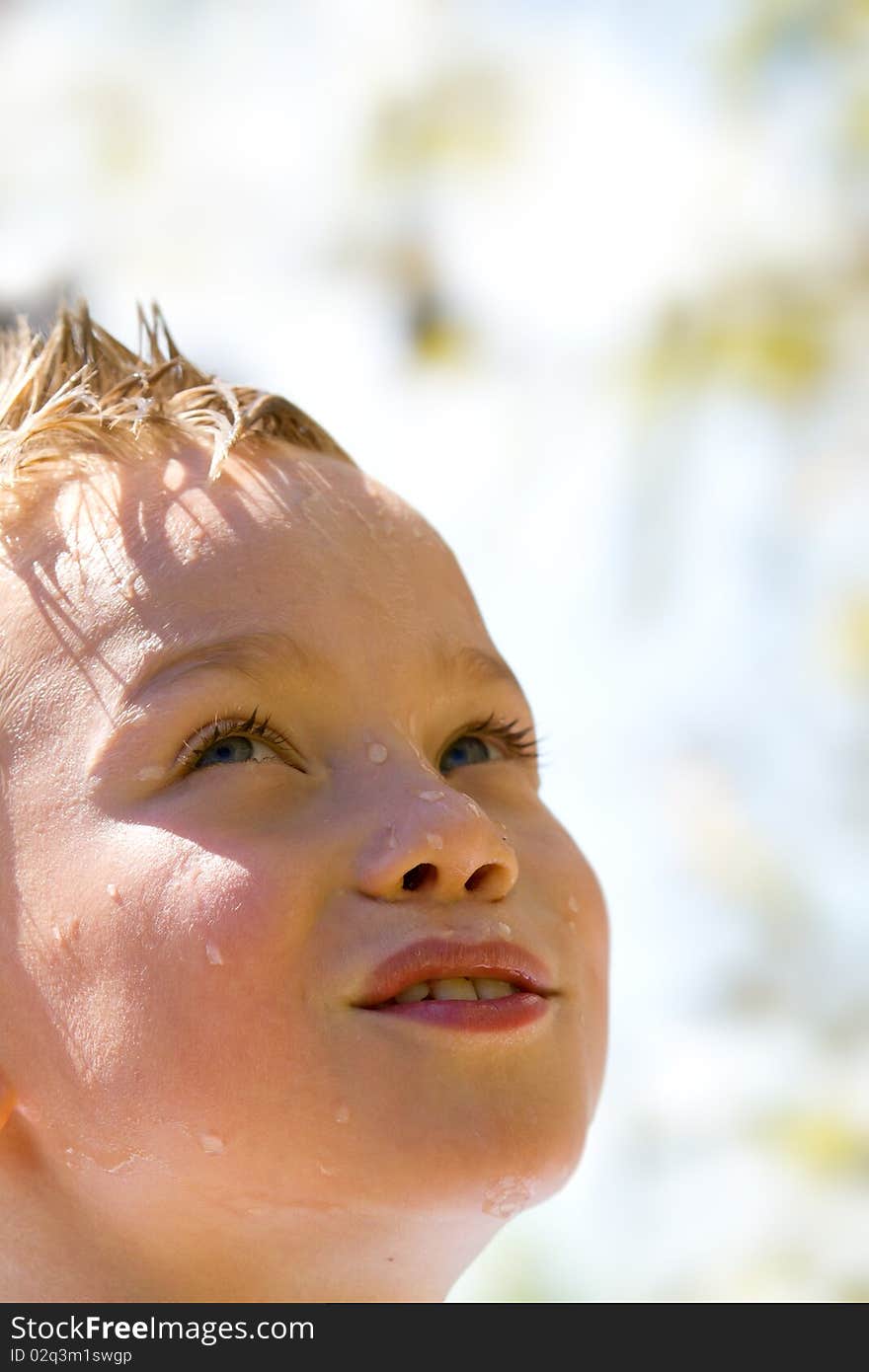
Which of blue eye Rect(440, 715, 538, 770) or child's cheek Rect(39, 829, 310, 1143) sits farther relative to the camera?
blue eye Rect(440, 715, 538, 770)

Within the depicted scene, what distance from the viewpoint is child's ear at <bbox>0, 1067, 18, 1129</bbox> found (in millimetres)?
993

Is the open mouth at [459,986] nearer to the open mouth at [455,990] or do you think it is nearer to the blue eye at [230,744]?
the open mouth at [455,990]

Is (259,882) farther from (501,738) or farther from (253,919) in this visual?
(501,738)

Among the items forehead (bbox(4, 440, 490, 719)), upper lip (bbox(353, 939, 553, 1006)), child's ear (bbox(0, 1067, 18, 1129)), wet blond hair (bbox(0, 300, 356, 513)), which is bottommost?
child's ear (bbox(0, 1067, 18, 1129))

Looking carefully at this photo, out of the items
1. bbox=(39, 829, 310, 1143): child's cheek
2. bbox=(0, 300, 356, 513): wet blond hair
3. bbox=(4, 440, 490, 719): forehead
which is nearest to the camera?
bbox=(39, 829, 310, 1143): child's cheek

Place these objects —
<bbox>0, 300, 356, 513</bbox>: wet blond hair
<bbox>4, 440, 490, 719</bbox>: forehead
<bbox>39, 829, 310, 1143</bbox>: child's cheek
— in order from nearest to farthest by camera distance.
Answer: <bbox>39, 829, 310, 1143</bbox>: child's cheek → <bbox>4, 440, 490, 719</bbox>: forehead → <bbox>0, 300, 356, 513</bbox>: wet blond hair

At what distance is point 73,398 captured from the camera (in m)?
1.18

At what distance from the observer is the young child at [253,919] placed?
929 mm

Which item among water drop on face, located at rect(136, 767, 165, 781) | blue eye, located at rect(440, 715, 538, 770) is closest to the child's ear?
water drop on face, located at rect(136, 767, 165, 781)

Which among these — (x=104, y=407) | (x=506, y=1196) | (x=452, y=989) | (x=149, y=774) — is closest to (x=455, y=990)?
(x=452, y=989)

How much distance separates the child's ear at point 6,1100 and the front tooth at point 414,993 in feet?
0.84

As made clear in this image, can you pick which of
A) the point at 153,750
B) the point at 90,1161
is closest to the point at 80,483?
the point at 153,750

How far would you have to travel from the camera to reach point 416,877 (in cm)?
98

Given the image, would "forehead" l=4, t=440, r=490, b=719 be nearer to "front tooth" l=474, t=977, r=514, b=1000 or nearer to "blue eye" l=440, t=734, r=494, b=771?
"blue eye" l=440, t=734, r=494, b=771
